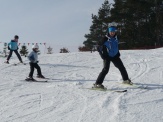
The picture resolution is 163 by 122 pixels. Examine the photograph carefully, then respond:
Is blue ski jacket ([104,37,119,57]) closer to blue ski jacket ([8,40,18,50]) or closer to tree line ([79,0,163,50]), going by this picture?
blue ski jacket ([8,40,18,50])

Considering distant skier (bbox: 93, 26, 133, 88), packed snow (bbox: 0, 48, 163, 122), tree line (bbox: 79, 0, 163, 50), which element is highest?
tree line (bbox: 79, 0, 163, 50)

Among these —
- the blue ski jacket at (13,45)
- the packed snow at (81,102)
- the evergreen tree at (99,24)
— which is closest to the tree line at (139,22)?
the evergreen tree at (99,24)

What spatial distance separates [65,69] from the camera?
13.4 meters

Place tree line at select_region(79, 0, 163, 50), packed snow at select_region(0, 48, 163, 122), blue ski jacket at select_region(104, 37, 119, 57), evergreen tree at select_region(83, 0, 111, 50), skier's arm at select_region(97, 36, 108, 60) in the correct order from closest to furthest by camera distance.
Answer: packed snow at select_region(0, 48, 163, 122) < skier's arm at select_region(97, 36, 108, 60) < blue ski jacket at select_region(104, 37, 119, 57) < tree line at select_region(79, 0, 163, 50) < evergreen tree at select_region(83, 0, 111, 50)

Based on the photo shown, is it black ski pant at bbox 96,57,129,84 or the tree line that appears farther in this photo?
the tree line

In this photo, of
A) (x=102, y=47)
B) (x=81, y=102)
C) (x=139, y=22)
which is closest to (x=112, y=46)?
(x=102, y=47)

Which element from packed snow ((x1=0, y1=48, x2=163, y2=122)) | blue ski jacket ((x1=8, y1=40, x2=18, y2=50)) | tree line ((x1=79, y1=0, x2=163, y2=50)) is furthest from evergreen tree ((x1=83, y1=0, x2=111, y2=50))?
packed snow ((x1=0, y1=48, x2=163, y2=122))

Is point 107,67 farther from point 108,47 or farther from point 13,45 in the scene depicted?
point 13,45

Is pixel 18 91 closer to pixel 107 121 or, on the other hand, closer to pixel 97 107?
pixel 97 107

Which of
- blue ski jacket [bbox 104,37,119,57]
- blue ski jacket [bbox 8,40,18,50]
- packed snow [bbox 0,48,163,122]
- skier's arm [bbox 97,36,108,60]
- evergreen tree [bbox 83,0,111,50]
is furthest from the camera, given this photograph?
evergreen tree [bbox 83,0,111,50]

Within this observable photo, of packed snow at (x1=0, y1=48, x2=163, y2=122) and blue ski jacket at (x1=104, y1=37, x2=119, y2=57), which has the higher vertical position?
blue ski jacket at (x1=104, y1=37, x2=119, y2=57)

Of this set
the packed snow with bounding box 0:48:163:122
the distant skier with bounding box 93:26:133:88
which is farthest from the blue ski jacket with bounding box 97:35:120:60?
the packed snow with bounding box 0:48:163:122

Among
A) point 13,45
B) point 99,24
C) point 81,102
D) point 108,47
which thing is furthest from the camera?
point 99,24

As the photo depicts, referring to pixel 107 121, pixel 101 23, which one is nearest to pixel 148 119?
pixel 107 121
